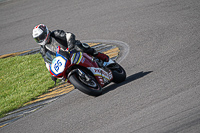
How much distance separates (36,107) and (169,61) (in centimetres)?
328

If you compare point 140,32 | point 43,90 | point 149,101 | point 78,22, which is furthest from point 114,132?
point 78,22

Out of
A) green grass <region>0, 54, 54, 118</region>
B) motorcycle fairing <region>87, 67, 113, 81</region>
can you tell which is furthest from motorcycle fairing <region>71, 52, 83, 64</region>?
green grass <region>0, 54, 54, 118</region>

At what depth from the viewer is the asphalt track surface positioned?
5074 mm

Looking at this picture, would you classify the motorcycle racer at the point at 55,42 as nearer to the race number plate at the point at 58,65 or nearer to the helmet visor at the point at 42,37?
the helmet visor at the point at 42,37

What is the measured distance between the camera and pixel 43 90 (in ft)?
26.3

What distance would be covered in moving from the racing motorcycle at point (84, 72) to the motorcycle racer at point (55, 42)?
14 cm

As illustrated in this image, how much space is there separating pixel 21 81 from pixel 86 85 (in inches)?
145

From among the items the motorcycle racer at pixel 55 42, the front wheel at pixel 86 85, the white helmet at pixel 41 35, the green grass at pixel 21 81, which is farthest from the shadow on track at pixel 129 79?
the green grass at pixel 21 81

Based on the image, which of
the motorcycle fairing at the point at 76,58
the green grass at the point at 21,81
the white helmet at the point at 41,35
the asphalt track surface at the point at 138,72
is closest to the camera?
the asphalt track surface at the point at 138,72

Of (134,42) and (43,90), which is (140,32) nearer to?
(134,42)

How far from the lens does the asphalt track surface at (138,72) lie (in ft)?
16.6

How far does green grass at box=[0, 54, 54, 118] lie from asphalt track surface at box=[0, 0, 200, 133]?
0.95 m

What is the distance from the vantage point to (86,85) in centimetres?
626

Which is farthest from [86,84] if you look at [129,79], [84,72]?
[129,79]
